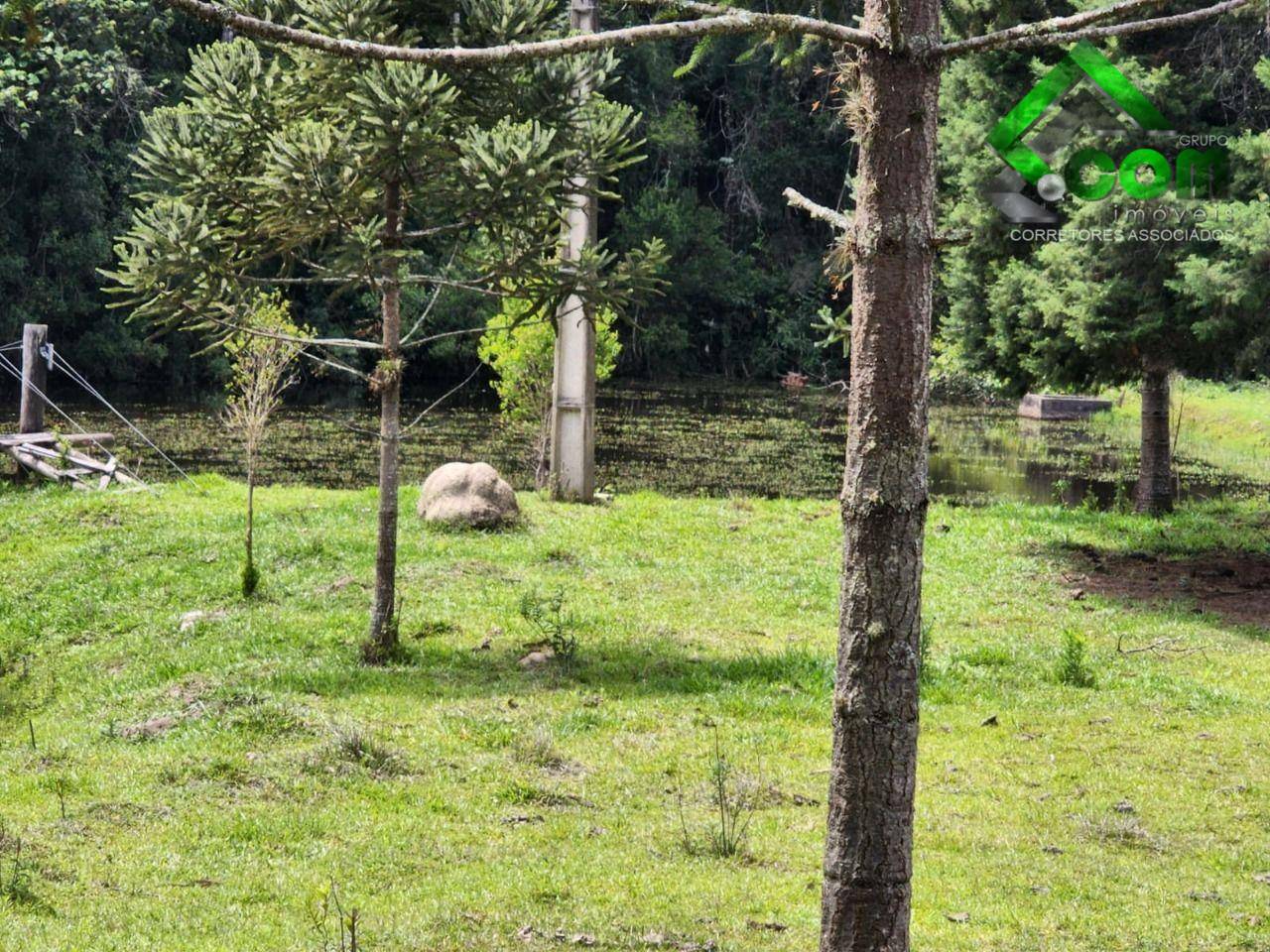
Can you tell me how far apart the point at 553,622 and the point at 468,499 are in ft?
14.5

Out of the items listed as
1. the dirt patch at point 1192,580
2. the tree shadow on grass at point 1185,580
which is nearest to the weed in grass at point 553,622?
the tree shadow on grass at point 1185,580

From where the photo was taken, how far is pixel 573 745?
29.9 ft

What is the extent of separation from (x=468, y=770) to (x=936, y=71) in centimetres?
551

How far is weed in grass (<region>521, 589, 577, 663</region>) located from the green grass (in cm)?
1826

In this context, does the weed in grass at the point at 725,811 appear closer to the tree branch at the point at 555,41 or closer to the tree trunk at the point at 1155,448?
the tree branch at the point at 555,41

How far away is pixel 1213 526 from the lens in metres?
16.9

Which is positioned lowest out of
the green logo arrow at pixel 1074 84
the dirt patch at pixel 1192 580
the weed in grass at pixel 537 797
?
the weed in grass at pixel 537 797

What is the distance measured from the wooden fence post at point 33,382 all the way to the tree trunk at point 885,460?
17680mm

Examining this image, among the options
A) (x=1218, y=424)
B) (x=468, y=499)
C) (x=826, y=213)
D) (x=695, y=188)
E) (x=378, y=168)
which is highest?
(x=695, y=188)

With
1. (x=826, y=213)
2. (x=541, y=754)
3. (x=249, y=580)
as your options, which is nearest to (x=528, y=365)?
(x=249, y=580)

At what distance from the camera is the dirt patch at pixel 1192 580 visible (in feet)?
44.4

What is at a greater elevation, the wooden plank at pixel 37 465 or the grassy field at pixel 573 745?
the wooden plank at pixel 37 465

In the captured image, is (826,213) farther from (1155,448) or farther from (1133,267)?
(1155,448)

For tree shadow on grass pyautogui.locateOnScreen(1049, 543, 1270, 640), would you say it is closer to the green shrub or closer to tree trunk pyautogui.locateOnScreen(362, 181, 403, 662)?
tree trunk pyautogui.locateOnScreen(362, 181, 403, 662)
